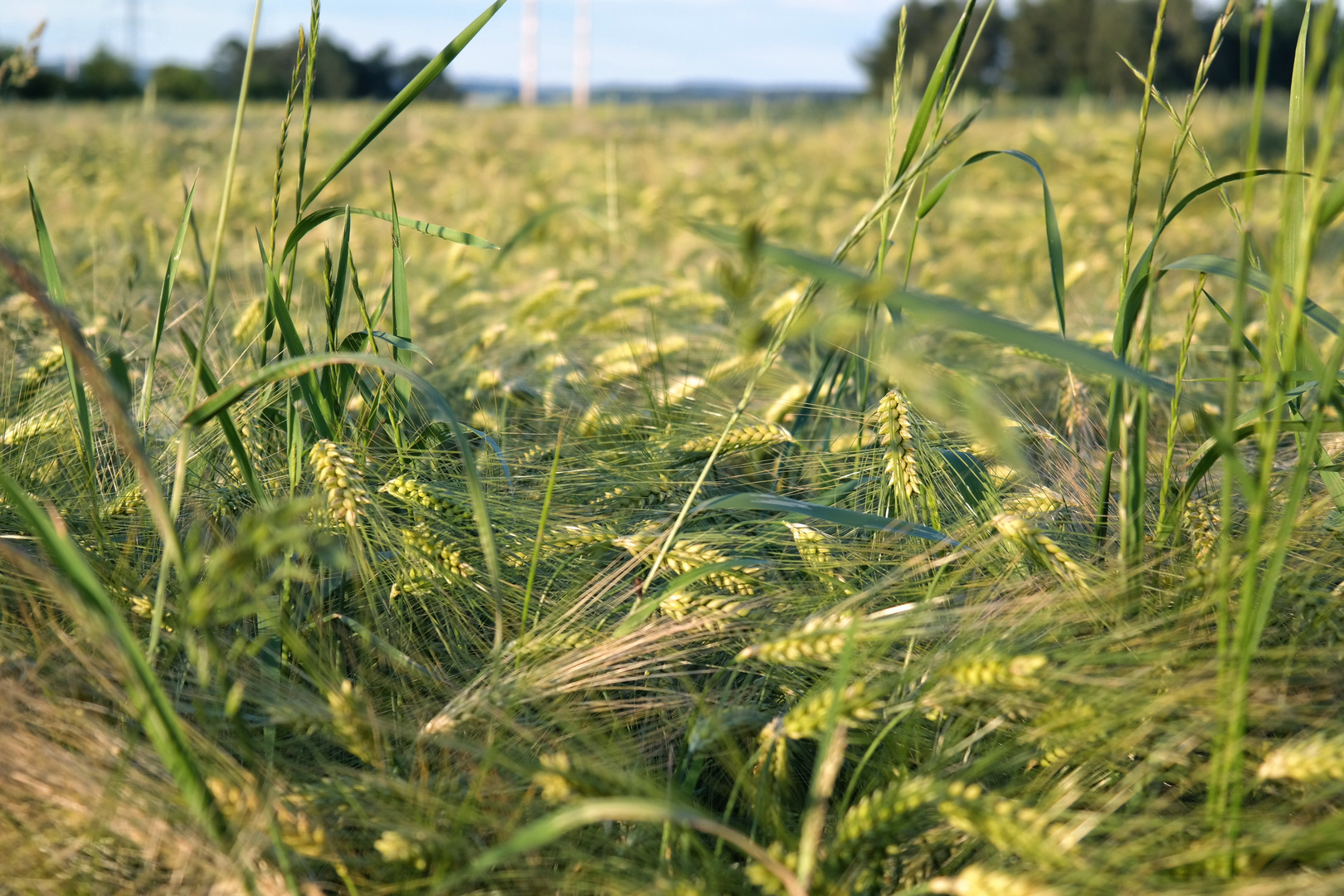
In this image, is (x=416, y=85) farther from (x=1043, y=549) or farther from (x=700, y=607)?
(x=1043, y=549)

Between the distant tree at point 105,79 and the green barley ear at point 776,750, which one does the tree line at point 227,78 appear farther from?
the green barley ear at point 776,750

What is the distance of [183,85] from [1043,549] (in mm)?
27054

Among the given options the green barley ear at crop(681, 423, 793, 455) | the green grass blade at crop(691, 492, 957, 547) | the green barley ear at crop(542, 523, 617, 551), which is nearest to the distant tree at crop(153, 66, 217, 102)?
the green barley ear at crop(681, 423, 793, 455)

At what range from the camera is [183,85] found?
23.3 meters

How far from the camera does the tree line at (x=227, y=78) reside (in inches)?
843

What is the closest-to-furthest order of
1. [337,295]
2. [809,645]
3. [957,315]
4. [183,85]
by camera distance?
[957,315]
[809,645]
[337,295]
[183,85]

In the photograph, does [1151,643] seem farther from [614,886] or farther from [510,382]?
[510,382]

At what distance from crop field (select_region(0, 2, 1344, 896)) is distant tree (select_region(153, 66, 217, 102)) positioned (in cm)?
2547

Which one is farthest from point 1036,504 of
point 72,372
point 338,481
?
point 72,372

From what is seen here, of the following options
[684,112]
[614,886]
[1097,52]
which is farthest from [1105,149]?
[1097,52]

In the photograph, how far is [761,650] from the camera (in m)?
0.72

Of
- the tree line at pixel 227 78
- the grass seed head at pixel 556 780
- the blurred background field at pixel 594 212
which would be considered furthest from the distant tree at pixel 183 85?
the grass seed head at pixel 556 780

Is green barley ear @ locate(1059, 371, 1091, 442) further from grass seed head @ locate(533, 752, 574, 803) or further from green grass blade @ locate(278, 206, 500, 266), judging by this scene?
grass seed head @ locate(533, 752, 574, 803)

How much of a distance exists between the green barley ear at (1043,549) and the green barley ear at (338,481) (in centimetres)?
58
